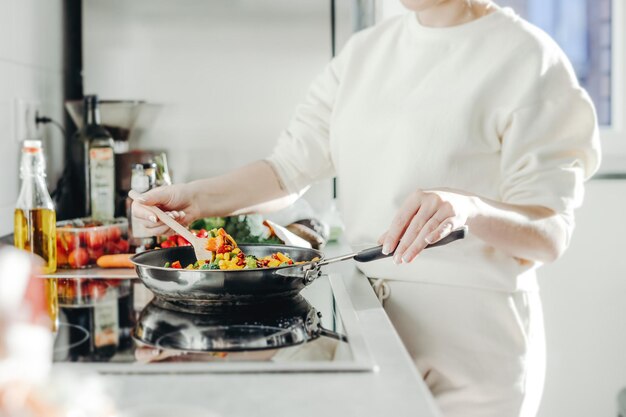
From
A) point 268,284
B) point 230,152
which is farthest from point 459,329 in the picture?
point 230,152

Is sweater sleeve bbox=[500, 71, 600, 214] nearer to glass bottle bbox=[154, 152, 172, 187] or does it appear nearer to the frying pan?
the frying pan

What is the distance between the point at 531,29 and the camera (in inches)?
50.4

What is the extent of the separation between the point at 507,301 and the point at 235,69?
1.08 m

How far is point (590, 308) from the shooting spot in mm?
2213

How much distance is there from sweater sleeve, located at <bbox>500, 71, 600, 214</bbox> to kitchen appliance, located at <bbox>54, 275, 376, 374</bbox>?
0.36 meters

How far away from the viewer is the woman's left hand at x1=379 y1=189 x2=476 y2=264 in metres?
0.96

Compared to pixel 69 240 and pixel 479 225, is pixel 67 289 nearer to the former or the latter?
pixel 69 240

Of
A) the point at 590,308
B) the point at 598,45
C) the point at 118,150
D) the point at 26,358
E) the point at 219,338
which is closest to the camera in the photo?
the point at 26,358

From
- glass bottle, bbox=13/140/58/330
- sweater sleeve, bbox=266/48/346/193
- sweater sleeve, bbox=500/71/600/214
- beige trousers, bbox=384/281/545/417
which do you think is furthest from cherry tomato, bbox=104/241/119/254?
sweater sleeve, bbox=500/71/600/214

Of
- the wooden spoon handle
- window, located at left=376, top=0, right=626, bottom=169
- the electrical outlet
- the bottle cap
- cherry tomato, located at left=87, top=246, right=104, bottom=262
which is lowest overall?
cherry tomato, located at left=87, top=246, right=104, bottom=262

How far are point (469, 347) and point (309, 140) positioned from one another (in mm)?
Result: 510

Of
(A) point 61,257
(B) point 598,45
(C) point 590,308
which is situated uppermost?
(B) point 598,45

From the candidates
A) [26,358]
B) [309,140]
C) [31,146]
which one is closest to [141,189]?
[31,146]

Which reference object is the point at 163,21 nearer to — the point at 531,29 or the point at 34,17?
the point at 34,17
